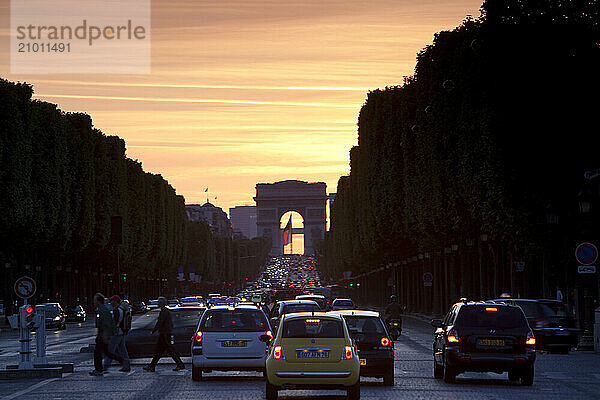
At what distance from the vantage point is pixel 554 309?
39250 mm

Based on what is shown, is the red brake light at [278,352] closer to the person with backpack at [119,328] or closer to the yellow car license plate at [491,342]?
the yellow car license plate at [491,342]

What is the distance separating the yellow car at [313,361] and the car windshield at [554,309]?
700 inches

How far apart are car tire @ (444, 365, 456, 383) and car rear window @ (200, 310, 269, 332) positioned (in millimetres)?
4121

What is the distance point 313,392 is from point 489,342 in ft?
12.2

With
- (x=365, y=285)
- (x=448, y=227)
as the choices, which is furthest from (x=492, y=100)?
(x=365, y=285)

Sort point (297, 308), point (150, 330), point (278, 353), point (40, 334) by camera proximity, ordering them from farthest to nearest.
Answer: point (297, 308) → point (150, 330) → point (40, 334) → point (278, 353)

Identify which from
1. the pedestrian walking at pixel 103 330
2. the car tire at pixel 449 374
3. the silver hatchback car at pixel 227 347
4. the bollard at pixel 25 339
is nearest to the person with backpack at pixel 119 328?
the pedestrian walking at pixel 103 330

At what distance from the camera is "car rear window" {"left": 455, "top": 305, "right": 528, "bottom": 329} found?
26047mm

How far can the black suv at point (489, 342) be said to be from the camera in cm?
2572

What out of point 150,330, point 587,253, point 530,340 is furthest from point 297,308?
point 530,340

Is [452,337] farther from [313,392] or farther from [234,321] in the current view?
[234,321]

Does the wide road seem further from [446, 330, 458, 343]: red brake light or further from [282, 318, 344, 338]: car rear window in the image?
[282, 318, 344, 338]: car rear window

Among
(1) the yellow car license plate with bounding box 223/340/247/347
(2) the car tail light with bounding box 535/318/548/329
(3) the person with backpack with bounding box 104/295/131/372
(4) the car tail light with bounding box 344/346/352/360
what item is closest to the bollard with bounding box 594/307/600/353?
(2) the car tail light with bounding box 535/318/548/329

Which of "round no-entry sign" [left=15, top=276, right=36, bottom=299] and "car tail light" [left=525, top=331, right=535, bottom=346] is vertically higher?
"round no-entry sign" [left=15, top=276, right=36, bottom=299]
